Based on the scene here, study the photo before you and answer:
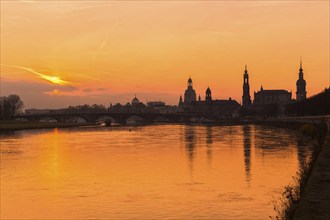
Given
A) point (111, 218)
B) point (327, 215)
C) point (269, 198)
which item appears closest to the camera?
point (327, 215)

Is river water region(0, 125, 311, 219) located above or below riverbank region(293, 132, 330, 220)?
below

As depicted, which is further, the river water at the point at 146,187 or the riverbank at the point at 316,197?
the river water at the point at 146,187

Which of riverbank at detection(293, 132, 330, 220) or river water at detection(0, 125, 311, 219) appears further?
river water at detection(0, 125, 311, 219)

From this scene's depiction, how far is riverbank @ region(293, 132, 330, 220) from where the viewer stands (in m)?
15.1

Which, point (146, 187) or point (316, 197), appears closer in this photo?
point (316, 197)

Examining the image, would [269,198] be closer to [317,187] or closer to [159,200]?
[317,187]

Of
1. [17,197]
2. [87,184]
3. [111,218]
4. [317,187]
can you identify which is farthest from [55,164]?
[317,187]

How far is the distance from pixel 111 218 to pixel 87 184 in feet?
29.9

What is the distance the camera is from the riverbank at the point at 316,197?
1507 centimetres

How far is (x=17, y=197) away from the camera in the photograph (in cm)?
2478

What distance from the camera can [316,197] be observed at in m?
18.0

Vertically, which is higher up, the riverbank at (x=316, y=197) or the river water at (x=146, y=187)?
the riverbank at (x=316, y=197)

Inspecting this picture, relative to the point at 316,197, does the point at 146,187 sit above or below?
below

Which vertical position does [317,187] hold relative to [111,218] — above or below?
above
